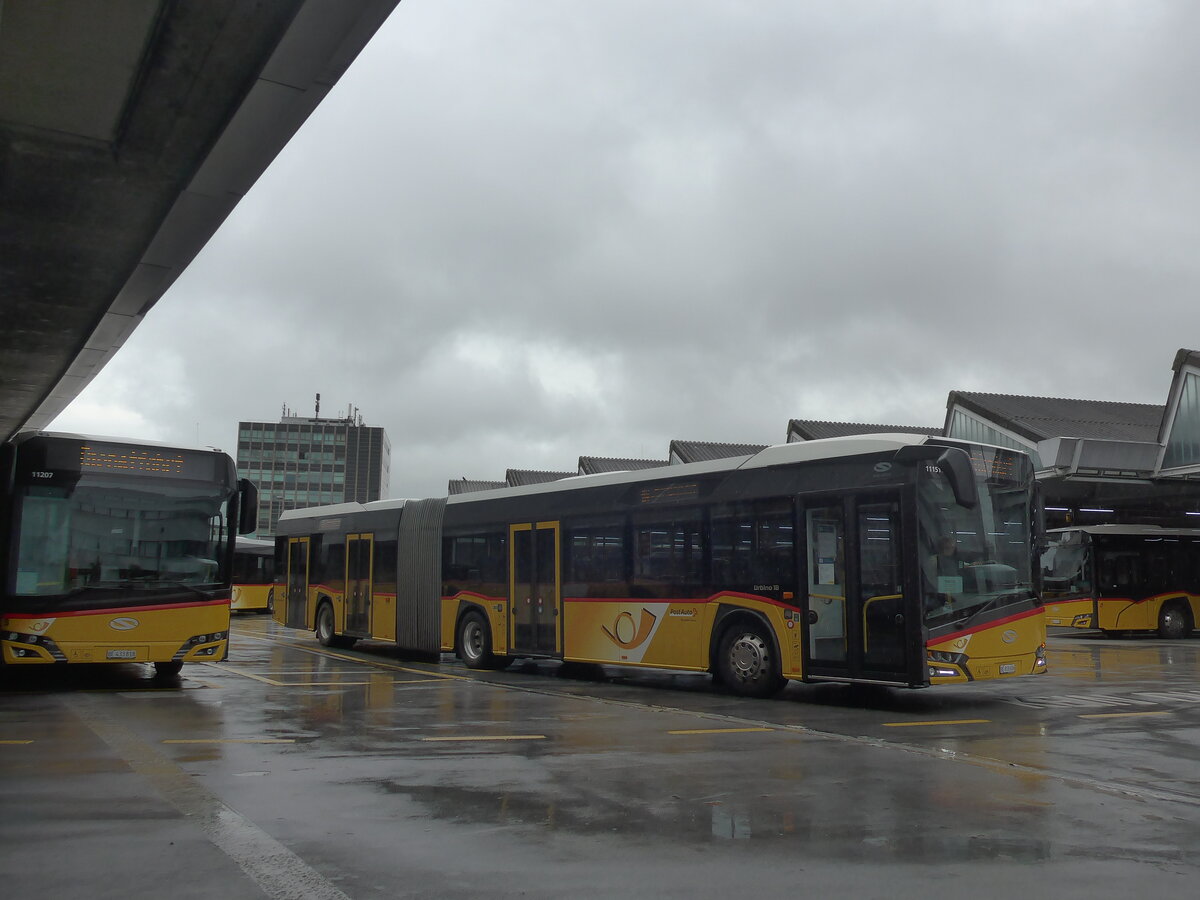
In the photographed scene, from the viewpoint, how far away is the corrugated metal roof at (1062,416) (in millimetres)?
37969

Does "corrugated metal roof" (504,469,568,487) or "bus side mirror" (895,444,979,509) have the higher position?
"corrugated metal roof" (504,469,568,487)

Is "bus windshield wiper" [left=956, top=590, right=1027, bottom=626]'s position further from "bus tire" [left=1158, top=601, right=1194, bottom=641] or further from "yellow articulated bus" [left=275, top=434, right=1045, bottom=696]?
"bus tire" [left=1158, top=601, right=1194, bottom=641]

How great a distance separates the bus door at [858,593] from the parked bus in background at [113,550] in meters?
8.25

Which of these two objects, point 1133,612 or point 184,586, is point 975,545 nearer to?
point 184,586

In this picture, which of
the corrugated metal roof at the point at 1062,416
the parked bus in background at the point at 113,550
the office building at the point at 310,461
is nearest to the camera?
the parked bus in background at the point at 113,550

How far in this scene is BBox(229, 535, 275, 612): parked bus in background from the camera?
151 ft

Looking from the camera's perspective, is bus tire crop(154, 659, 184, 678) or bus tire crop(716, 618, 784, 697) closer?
bus tire crop(716, 618, 784, 697)

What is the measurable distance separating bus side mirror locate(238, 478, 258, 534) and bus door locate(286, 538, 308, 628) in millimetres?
9135

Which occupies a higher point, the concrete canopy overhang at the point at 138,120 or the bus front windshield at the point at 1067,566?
the concrete canopy overhang at the point at 138,120

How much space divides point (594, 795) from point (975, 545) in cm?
709

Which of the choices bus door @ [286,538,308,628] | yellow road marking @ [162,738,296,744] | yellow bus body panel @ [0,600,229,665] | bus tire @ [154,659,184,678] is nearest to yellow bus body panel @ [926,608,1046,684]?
yellow road marking @ [162,738,296,744]

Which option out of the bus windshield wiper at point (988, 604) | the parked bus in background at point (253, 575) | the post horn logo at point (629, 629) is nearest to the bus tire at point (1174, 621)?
the bus windshield wiper at point (988, 604)

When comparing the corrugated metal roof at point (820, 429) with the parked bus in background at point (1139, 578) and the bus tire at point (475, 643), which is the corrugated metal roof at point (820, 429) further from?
the bus tire at point (475, 643)

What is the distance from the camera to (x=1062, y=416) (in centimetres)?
4047
